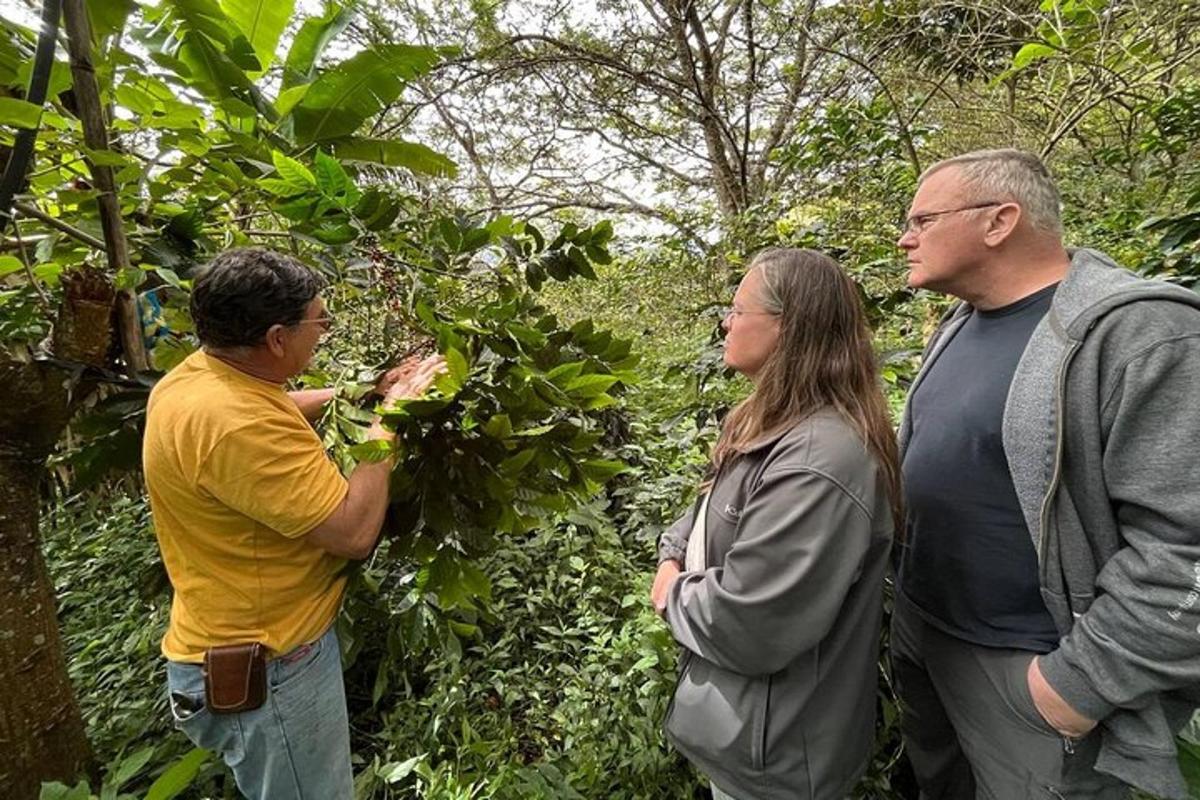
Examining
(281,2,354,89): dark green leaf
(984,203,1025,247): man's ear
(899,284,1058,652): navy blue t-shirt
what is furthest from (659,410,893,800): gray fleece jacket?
(281,2,354,89): dark green leaf

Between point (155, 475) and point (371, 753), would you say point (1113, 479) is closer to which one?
point (155, 475)

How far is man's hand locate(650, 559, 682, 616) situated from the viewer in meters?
1.41

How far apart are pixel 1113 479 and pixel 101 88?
2583mm

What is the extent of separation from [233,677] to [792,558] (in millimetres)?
1235

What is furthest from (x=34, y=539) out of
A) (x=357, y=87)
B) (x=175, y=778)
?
(x=357, y=87)

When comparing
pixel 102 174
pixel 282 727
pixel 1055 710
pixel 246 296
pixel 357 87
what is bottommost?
pixel 282 727

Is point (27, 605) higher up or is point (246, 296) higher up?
point (246, 296)

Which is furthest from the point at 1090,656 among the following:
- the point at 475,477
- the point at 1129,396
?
the point at 475,477

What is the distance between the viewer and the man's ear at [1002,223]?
126cm

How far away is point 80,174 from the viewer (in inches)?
64.7

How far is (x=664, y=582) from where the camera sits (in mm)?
1478

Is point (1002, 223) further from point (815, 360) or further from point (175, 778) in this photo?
point (175, 778)

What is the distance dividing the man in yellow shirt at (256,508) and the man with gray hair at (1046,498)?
1.22m

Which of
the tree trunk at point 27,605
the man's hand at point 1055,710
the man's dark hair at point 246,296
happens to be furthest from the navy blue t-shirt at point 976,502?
the tree trunk at point 27,605
